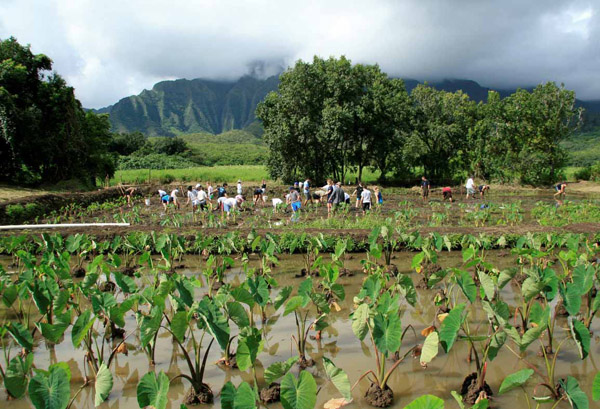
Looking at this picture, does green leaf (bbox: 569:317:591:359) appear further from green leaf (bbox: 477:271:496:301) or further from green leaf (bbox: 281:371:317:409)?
green leaf (bbox: 281:371:317:409)

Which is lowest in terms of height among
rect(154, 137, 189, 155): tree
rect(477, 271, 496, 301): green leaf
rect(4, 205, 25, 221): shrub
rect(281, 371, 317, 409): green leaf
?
rect(4, 205, 25, 221): shrub

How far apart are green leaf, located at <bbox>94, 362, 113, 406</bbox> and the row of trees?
81.9 feet

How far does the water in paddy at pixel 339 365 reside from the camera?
4.59m

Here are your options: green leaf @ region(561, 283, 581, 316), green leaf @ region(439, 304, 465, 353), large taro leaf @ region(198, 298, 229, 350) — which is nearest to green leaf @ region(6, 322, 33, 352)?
large taro leaf @ region(198, 298, 229, 350)

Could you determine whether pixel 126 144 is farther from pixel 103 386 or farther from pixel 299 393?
pixel 299 393

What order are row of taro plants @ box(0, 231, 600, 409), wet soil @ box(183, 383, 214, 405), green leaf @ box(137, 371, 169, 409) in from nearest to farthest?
row of taro plants @ box(0, 231, 600, 409) < green leaf @ box(137, 371, 169, 409) < wet soil @ box(183, 383, 214, 405)

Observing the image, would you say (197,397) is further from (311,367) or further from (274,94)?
(274,94)

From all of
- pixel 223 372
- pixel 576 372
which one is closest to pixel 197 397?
pixel 223 372

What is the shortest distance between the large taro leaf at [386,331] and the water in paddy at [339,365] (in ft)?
2.40

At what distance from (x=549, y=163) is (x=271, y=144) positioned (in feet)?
69.3

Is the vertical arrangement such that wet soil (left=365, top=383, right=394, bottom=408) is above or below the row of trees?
below

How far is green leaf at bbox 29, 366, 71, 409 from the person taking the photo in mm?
3268

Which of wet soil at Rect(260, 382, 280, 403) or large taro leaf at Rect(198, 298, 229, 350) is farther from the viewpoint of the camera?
wet soil at Rect(260, 382, 280, 403)

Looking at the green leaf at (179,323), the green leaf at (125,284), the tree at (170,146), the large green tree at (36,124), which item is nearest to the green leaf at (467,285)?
the green leaf at (179,323)
